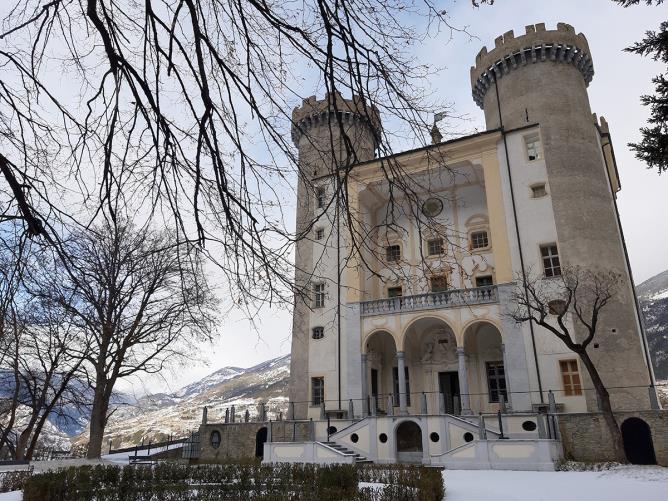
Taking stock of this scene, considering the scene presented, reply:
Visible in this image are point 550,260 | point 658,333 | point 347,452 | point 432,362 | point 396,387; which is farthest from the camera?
point 658,333

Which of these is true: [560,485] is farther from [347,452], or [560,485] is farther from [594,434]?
[347,452]

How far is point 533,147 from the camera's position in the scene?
97.8ft

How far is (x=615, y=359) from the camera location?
24219 millimetres

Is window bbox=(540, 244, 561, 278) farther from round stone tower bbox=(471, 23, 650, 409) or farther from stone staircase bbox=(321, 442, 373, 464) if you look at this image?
stone staircase bbox=(321, 442, 373, 464)

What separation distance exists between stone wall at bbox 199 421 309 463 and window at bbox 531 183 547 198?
17.5m

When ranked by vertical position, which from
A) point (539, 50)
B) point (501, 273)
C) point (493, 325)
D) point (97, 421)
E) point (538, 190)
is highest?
point (539, 50)

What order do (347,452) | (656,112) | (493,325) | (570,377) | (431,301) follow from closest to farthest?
(656,112)
(347,452)
(570,377)
(493,325)
(431,301)

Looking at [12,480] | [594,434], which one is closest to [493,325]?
[594,434]

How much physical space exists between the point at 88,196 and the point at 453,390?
28.5 m

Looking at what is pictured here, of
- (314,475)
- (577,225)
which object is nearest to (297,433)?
(314,475)

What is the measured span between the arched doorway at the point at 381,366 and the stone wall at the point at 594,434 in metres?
10.5

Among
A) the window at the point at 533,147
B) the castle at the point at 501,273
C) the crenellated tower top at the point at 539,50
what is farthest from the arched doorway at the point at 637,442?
the crenellated tower top at the point at 539,50

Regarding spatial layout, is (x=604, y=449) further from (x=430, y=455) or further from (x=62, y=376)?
(x=62, y=376)

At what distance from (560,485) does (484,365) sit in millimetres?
16000
